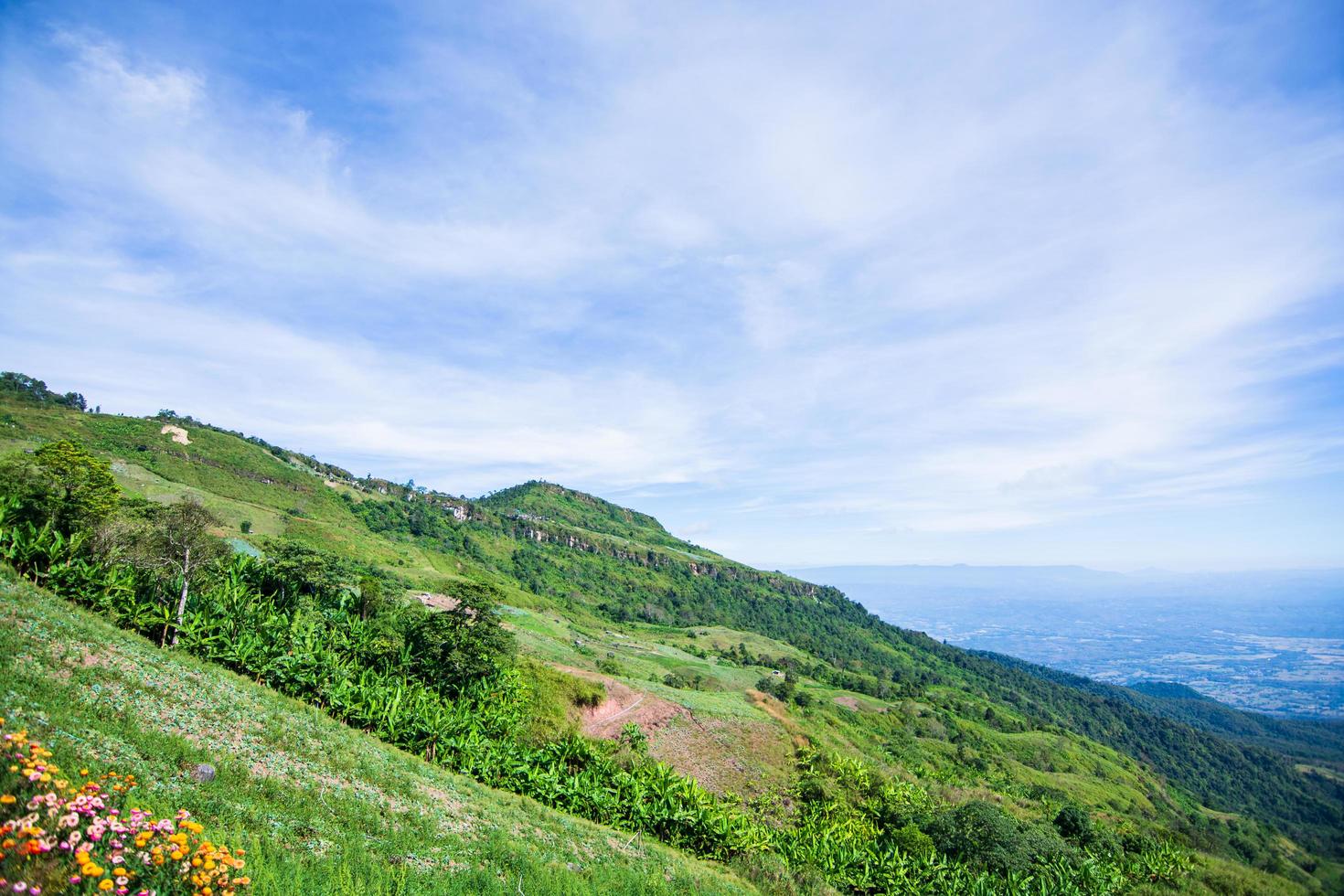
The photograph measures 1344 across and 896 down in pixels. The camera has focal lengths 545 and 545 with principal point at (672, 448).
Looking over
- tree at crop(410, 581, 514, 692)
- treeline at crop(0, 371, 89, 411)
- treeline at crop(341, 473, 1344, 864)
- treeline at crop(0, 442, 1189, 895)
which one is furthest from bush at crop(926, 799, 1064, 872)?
treeline at crop(0, 371, 89, 411)

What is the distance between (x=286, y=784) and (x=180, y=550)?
650 inches

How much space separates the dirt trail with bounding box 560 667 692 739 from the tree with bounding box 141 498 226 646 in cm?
1780

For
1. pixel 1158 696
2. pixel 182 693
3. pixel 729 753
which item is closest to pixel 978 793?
pixel 729 753

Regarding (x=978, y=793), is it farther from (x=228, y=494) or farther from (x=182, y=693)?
(x=228, y=494)

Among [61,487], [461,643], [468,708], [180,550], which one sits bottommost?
[468,708]

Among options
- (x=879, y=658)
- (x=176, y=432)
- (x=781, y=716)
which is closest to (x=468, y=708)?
(x=781, y=716)

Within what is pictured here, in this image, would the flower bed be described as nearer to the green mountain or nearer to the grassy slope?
the grassy slope

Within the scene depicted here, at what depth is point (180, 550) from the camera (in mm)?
23688

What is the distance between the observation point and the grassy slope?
33.9ft

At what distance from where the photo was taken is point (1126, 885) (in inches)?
934

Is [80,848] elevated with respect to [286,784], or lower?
elevated

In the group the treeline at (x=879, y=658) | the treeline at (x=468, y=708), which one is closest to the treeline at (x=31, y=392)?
the treeline at (x=879, y=658)

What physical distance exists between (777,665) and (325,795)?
3893 inches

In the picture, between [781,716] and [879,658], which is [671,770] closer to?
[781,716]
